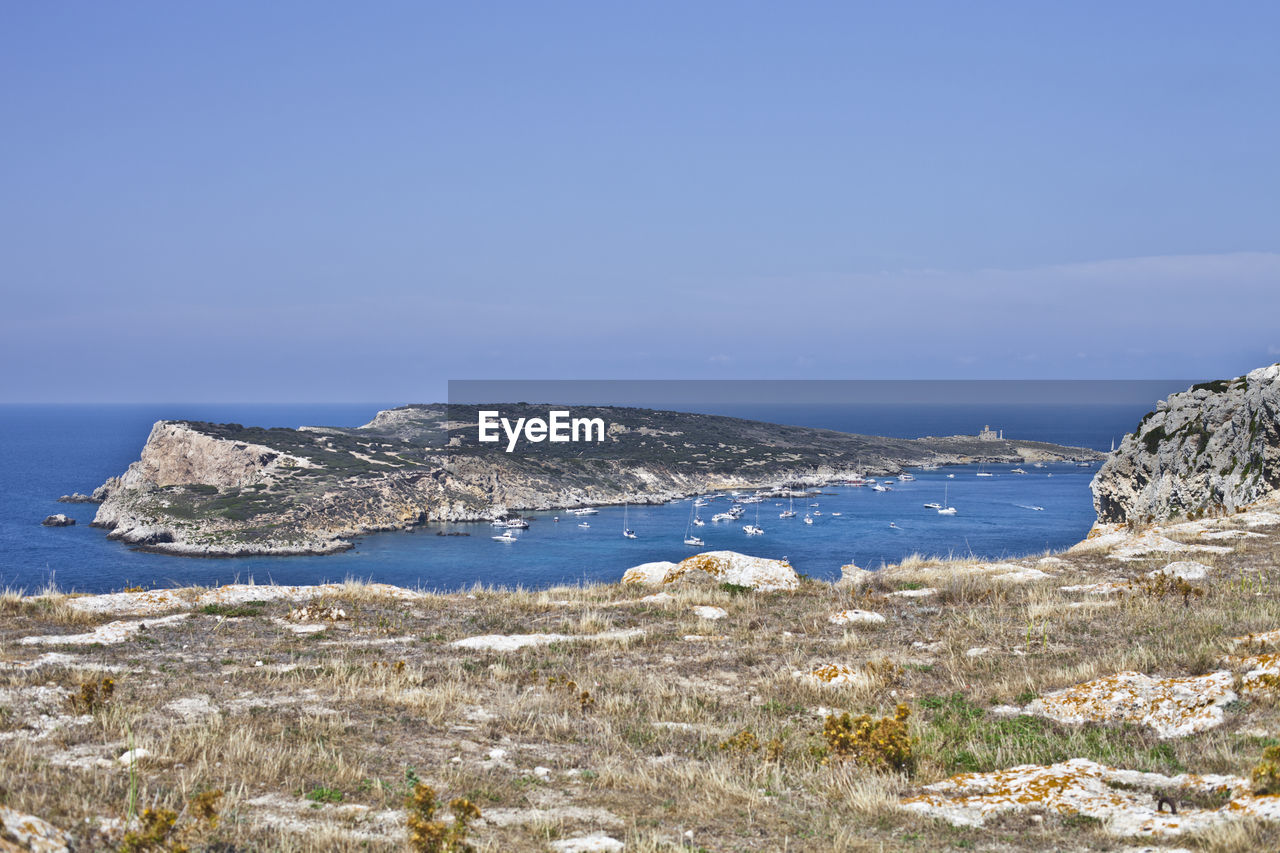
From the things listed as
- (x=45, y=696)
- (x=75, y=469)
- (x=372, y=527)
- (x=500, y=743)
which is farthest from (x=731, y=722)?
→ (x=75, y=469)

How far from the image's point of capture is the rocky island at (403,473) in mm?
96250

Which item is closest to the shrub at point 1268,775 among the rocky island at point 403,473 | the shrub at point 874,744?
the shrub at point 874,744

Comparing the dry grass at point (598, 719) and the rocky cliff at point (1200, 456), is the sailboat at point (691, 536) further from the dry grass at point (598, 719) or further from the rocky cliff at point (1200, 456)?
the dry grass at point (598, 719)

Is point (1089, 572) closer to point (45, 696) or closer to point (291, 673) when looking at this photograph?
point (291, 673)

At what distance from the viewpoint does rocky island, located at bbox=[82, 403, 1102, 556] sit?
9625 cm

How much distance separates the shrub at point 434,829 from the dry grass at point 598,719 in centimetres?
33

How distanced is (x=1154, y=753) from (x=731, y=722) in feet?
12.9

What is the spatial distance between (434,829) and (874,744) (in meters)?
4.11

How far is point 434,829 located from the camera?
5.04 meters

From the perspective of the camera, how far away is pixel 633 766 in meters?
7.46

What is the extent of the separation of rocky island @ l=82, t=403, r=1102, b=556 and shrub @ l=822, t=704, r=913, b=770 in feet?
298

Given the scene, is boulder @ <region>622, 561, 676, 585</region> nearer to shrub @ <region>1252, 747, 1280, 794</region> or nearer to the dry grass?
the dry grass

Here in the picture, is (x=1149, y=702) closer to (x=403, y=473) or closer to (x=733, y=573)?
(x=733, y=573)

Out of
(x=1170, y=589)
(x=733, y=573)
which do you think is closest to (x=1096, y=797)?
(x=1170, y=589)
